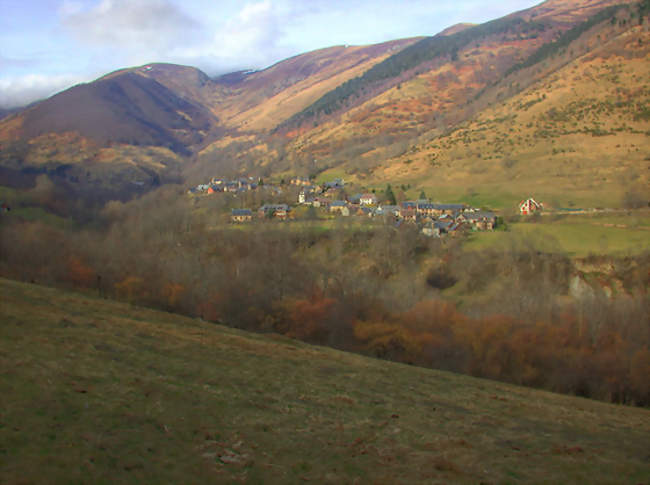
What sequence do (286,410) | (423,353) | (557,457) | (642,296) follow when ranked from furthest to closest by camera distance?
(642,296)
(423,353)
(286,410)
(557,457)

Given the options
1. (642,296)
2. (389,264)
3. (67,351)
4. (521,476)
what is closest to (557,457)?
(521,476)

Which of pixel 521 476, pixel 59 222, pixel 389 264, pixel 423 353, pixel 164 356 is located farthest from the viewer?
pixel 59 222

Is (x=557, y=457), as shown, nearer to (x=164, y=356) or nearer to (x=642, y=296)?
(x=164, y=356)

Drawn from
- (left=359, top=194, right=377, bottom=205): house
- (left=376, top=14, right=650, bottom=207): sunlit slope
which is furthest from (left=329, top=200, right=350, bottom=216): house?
(left=376, top=14, right=650, bottom=207): sunlit slope

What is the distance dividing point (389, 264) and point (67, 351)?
39.5 meters

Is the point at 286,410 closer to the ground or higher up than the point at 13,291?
closer to the ground

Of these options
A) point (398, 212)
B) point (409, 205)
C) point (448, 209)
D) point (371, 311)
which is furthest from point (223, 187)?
point (371, 311)

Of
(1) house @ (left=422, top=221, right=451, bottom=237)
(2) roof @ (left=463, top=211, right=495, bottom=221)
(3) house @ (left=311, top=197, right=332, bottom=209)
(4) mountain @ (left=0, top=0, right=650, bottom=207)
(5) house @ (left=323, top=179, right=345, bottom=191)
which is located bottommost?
(1) house @ (left=422, top=221, right=451, bottom=237)

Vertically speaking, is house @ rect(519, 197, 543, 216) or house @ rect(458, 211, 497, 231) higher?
house @ rect(519, 197, 543, 216)

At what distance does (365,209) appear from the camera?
71.7 meters

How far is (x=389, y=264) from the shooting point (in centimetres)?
5097

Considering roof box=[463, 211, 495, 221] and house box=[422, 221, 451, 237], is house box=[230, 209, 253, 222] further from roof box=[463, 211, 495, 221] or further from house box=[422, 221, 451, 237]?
roof box=[463, 211, 495, 221]

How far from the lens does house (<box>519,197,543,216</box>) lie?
196 ft

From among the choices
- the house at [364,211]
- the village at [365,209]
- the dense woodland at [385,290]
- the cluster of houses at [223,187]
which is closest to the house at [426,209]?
the village at [365,209]
